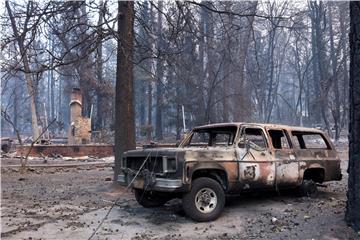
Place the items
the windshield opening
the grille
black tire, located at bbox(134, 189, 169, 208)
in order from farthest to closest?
the windshield opening, black tire, located at bbox(134, 189, 169, 208), the grille

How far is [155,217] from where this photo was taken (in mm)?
7785

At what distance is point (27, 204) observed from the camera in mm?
9062

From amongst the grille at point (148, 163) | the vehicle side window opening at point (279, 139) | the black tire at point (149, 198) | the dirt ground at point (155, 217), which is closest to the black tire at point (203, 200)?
the dirt ground at point (155, 217)

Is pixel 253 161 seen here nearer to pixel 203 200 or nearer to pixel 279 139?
pixel 203 200

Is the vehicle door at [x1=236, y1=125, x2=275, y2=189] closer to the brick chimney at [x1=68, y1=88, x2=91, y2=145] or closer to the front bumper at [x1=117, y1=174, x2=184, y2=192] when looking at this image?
the front bumper at [x1=117, y1=174, x2=184, y2=192]

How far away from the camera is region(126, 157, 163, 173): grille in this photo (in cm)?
765

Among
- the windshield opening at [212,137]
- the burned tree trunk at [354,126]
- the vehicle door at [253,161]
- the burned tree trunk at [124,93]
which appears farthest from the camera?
the burned tree trunk at [124,93]

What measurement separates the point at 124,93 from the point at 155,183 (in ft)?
13.6

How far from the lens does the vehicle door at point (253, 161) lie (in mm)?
8148

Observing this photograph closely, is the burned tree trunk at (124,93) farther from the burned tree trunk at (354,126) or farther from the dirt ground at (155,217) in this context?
the burned tree trunk at (354,126)

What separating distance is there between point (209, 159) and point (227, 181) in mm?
594

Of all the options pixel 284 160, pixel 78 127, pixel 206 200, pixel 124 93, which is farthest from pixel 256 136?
pixel 78 127

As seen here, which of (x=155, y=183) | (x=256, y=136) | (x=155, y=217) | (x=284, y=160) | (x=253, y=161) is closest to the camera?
(x=155, y=183)

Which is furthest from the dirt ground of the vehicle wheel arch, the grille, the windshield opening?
the windshield opening
